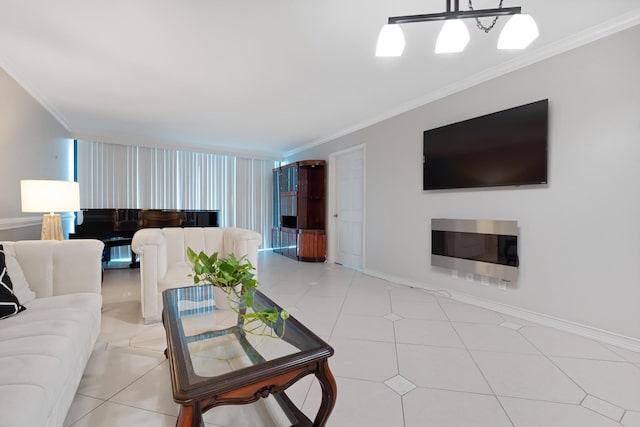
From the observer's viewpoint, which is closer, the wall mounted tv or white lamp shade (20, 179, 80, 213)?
white lamp shade (20, 179, 80, 213)

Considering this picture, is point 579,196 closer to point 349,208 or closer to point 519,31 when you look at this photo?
point 519,31

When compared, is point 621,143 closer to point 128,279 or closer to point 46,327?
point 46,327

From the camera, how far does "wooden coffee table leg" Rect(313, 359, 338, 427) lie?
44.4 inches

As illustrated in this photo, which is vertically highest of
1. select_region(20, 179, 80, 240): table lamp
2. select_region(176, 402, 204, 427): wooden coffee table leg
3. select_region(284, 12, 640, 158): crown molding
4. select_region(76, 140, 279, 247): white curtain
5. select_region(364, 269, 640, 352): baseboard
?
select_region(284, 12, 640, 158): crown molding

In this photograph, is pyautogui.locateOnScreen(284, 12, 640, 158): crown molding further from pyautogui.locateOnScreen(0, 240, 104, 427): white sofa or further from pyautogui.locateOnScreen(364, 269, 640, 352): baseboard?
pyautogui.locateOnScreen(0, 240, 104, 427): white sofa

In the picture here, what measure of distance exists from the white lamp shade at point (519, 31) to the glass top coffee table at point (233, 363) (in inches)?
71.6

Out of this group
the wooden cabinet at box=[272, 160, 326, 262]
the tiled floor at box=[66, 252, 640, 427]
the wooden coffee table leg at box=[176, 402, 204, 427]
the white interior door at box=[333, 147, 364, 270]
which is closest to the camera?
the wooden coffee table leg at box=[176, 402, 204, 427]

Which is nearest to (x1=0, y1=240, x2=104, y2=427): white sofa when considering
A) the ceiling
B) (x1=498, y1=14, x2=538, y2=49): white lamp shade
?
the ceiling

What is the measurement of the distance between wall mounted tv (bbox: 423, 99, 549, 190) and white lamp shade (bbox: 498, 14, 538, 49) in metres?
1.23

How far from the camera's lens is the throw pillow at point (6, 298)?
144 centimetres

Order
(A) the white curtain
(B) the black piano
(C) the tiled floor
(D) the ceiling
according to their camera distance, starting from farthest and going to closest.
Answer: (A) the white curtain, (B) the black piano, (D) the ceiling, (C) the tiled floor

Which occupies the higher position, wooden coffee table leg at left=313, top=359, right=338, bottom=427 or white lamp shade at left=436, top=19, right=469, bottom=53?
white lamp shade at left=436, top=19, right=469, bottom=53

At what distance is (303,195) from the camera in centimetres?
551

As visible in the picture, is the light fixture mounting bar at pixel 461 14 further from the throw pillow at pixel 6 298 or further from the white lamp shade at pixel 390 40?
the throw pillow at pixel 6 298
